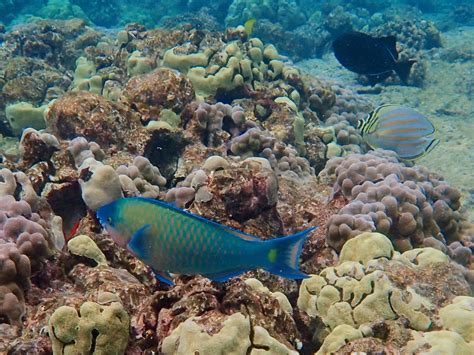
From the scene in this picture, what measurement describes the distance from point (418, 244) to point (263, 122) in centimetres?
308

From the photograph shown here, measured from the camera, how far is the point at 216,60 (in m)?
6.78

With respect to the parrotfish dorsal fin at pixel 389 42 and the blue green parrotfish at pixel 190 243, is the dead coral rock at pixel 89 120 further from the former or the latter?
the parrotfish dorsal fin at pixel 389 42

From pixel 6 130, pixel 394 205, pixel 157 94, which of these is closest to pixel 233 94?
pixel 157 94

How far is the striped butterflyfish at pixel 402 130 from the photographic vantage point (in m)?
5.07

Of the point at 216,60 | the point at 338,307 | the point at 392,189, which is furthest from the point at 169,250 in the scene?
the point at 216,60

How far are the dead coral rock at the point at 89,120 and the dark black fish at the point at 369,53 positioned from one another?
14.8ft

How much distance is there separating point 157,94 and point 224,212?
250 centimetres

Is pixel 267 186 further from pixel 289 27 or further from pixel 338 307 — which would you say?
pixel 289 27

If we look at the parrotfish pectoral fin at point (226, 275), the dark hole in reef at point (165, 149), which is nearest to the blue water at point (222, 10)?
the dark hole in reef at point (165, 149)

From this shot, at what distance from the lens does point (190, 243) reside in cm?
204

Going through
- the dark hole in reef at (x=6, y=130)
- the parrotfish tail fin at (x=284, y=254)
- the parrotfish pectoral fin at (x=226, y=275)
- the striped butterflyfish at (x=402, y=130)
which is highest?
the parrotfish tail fin at (x=284, y=254)

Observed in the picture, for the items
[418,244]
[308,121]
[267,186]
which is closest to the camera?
[267,186]

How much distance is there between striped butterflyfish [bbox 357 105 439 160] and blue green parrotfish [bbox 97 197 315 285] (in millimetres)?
3689

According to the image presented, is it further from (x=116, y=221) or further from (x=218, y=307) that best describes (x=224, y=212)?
(x=116, y=221)
